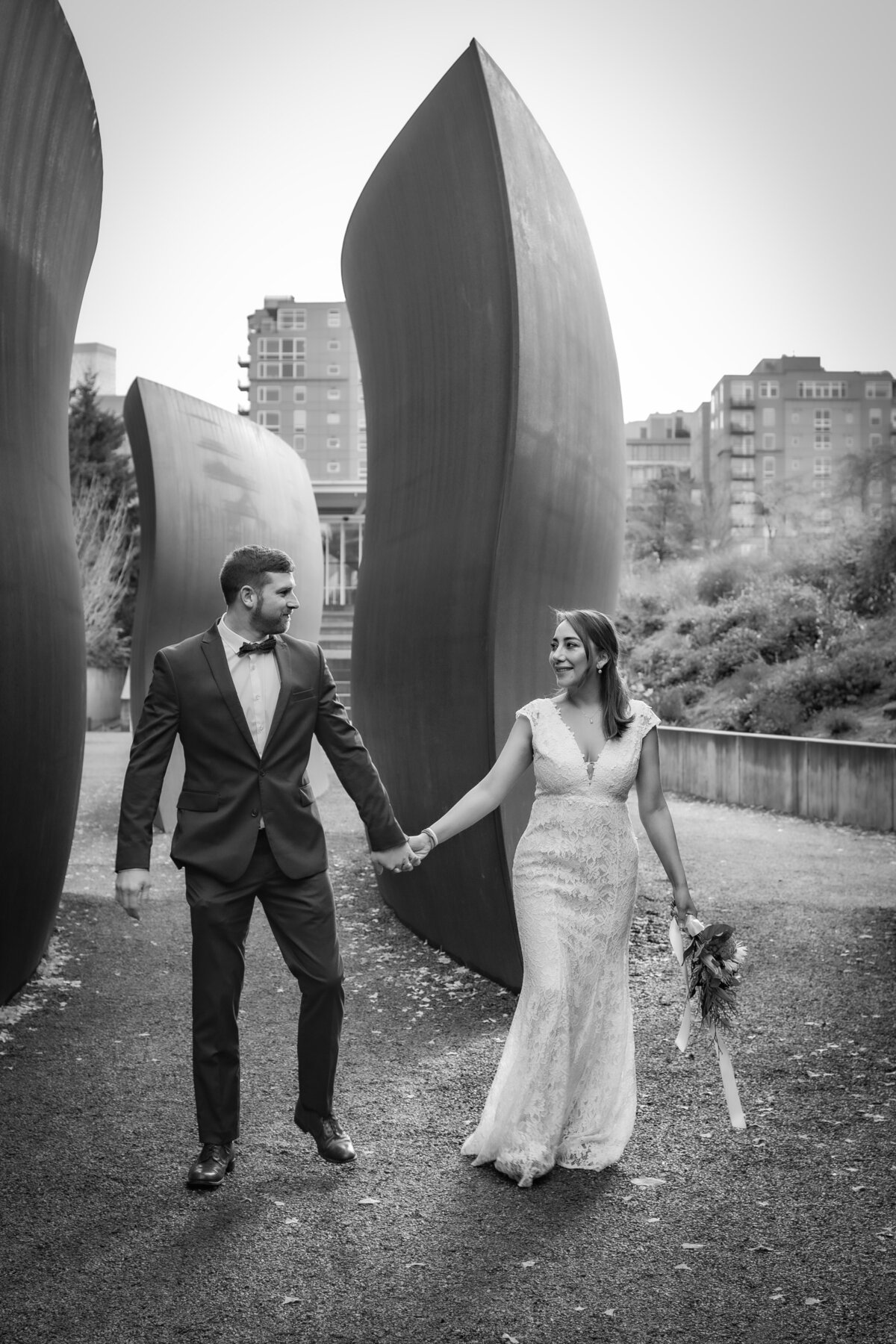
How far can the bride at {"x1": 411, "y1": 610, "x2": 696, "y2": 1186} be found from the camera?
4016 mm

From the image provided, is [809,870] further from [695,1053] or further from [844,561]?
[844,561]

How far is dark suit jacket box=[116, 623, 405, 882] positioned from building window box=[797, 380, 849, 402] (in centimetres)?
10577

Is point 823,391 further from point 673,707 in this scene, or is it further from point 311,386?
point 673,707

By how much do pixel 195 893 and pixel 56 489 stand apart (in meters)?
3.18

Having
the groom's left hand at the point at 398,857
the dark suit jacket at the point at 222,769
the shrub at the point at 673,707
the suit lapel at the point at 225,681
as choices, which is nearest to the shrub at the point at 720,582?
the shrub at the point at 673,707

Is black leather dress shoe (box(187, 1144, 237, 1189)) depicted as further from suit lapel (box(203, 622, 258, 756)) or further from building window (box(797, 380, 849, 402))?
building window (box(797, 380, 849, 402))

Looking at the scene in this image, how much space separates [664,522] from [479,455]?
48.0m

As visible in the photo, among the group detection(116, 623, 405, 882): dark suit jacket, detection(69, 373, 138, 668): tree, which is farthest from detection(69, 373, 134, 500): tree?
detection(116, 623, 405, 882): dark suit jacket

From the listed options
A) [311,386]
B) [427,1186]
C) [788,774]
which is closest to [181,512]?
[788,774]

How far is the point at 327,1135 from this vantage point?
13.4 feet

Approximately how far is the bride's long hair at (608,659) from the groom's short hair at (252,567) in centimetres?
97

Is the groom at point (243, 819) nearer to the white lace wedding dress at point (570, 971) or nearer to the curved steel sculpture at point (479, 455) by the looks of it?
the white lace wedding dress at point (570, 971)

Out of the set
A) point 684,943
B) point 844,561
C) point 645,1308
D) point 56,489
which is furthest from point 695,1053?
point 844,561

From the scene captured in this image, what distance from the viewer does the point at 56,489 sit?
635 cm
